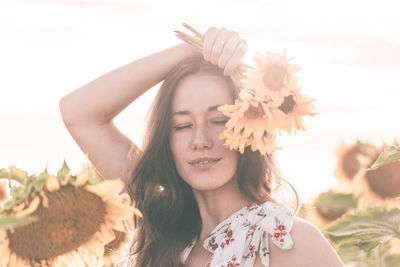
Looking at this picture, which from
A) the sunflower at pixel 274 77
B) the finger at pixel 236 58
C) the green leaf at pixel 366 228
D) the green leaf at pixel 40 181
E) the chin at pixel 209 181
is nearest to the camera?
the green leaf at pixel 40 181

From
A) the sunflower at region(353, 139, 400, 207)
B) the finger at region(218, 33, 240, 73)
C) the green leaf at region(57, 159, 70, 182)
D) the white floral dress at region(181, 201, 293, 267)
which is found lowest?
the sunflower at region(353, 139, 400, 207)

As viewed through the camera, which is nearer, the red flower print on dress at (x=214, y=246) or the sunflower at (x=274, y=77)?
the sunflower at (x=274, y=77)

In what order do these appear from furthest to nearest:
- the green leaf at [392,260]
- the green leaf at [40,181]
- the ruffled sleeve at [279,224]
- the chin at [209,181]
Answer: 1. the green leaf at [392,260]
2. the chin at [209,181]
3. the ruffled sleeve at [279,224]
4. the green leaf at [40,181]

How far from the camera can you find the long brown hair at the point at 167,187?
2.36m

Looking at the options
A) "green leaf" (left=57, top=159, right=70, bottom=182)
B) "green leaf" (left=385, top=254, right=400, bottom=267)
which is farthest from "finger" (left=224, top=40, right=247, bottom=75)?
"green leaf" (left=385, top=254, right=400, bottom=267)

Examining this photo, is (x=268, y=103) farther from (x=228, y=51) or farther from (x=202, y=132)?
(x=202, y=132)

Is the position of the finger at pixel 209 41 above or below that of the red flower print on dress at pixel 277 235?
above

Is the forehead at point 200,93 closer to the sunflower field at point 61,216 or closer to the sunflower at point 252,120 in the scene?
the sunflower at point 252,120

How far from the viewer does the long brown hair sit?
2355 millimetres

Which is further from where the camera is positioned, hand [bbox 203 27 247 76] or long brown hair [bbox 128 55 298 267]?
long brown hair [bbox 128 55 298 267]

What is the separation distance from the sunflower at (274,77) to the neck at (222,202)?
737mm

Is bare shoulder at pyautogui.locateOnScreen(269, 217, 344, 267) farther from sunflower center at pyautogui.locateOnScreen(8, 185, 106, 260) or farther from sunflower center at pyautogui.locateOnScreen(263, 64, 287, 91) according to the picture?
sunflower center at pyautogui.locateOnScreen(8, 185, 106, 260)

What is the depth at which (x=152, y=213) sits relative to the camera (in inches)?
103

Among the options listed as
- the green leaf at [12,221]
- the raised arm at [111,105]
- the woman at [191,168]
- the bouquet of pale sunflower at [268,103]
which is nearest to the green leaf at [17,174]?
the green leaf at [12,221]
